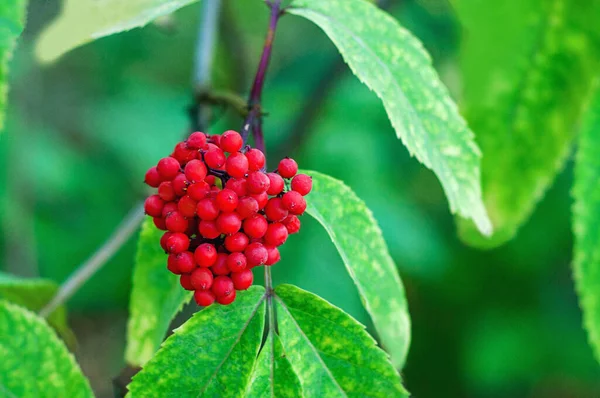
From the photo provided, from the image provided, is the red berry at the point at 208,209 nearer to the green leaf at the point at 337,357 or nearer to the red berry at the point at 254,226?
the red berry at the point at 254,226

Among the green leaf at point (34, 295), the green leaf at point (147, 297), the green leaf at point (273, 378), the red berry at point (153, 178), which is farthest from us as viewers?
the green leaf at point (34, 295)

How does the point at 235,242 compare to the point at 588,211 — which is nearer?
the point at 235,242

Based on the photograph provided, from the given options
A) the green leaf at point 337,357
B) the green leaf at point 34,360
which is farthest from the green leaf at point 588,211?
the green leaf at point 34,360

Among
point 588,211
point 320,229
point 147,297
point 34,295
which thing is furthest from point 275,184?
point 320,229

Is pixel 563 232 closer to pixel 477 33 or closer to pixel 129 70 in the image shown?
pixel 477 33

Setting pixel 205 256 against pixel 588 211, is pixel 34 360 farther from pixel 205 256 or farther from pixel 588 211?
pixel 588 211

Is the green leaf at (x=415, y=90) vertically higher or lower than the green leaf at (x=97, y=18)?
lower

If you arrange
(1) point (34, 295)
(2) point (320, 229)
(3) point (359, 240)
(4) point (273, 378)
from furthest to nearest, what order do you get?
(2) point (320, 229) < (1) point (34, 295) < (3) point (359, 240) < (4) point (273, 378)

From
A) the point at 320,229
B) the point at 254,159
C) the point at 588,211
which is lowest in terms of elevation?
the point at 320,229
